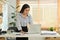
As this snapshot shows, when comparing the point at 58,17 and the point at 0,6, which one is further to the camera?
the point at 58,17

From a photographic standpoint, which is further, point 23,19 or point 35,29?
point 23,19

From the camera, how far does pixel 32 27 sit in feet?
10.2

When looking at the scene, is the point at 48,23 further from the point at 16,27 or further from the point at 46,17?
the point at 16,27

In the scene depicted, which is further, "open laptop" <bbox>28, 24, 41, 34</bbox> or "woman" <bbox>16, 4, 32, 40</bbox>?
"woman" <bbox>16, 4, 32, 40</bbox>

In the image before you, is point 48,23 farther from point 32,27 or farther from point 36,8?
point 32,27

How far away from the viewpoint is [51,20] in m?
5.31

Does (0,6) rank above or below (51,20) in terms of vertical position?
above

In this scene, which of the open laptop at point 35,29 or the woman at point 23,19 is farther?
the woman at point 23,19

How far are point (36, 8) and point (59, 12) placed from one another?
750mm

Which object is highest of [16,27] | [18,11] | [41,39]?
[18,11]

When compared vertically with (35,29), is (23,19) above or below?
above

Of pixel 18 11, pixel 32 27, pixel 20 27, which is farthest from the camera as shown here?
pixel 18 11

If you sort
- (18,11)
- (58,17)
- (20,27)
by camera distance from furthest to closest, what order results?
(58,17) < (18,11) < (20,27)

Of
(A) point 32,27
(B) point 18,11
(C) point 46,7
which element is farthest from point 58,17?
(A) point 32,27
